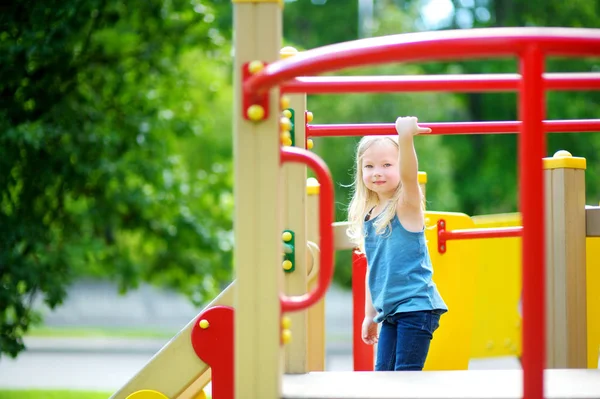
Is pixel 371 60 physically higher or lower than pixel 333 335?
higher

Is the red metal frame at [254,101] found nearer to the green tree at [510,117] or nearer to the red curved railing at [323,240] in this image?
the red curved railing at [323,240]

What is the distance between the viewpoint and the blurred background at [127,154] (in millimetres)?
5168

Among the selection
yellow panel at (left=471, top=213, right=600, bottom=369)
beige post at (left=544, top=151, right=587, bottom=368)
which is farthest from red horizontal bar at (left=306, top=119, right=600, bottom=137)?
yellow panel at (left=471, top=213, right=600, bottom=369)

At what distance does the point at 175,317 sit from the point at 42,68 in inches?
467

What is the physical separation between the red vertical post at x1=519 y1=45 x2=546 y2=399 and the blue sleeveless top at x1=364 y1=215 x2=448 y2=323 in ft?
3.42

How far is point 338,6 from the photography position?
17.4m

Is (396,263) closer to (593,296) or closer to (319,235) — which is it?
(319,235)

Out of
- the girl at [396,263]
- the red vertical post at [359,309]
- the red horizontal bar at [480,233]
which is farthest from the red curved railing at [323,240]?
the red horizontal bar at [480,233]

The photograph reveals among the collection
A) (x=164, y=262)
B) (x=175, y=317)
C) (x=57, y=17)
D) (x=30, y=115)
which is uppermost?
(x=57, y=17)

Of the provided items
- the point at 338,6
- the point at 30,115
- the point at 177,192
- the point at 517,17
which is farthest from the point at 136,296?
the point at 30,115

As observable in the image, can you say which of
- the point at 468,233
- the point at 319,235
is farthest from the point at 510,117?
the point at 319,235

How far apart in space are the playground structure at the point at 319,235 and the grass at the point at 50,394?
4516 millimetres

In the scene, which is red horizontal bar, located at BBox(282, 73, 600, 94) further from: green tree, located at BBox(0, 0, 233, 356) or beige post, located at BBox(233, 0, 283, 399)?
green tree, located at BBox(0, 0, 233, 356)

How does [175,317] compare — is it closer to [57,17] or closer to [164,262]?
[164,262]
